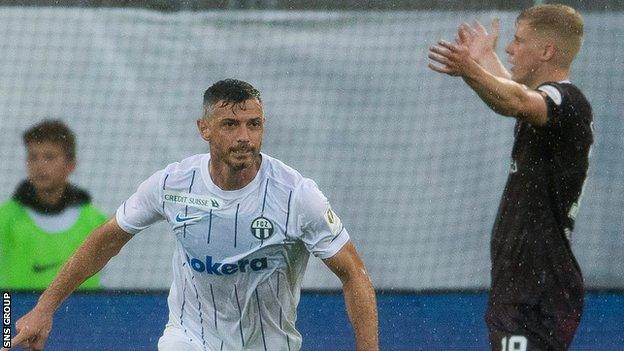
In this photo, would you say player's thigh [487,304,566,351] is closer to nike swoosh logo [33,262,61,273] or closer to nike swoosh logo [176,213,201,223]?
nike swoosh logo [176,213,201,223]

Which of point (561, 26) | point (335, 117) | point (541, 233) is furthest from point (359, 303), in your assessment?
point (335, 117)

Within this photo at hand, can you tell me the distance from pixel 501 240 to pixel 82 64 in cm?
447

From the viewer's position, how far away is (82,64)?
8.89 meters

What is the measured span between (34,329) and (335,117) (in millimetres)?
4452

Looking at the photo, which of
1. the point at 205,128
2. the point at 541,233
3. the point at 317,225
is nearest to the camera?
the point at 317,225

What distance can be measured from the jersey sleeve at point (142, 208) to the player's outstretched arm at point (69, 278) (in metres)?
0.05

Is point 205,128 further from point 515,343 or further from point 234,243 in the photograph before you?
point 515,343

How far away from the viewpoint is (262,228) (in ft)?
16.1

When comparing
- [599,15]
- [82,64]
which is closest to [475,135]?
[599,15]

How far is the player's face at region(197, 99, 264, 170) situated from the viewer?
16.0 ft

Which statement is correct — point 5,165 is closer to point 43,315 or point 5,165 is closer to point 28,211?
point 28,211

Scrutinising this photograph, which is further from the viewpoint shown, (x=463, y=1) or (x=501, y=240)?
(x=463, y=1)

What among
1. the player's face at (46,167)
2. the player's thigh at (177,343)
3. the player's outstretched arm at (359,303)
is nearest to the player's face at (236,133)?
the player's outstretched arm at (359,303)

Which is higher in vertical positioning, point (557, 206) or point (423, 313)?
point (557, 206)
